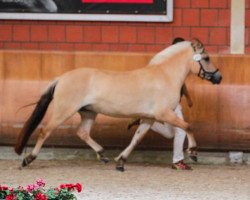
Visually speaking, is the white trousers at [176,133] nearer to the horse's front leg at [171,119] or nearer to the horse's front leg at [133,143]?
the horse's front leg at [133,143]

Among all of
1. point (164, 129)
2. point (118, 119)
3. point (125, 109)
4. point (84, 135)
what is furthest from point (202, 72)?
point (84, 135)

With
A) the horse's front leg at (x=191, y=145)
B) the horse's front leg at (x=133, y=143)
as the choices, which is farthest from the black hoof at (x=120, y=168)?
the horse's front leg at (x=191, y=145)

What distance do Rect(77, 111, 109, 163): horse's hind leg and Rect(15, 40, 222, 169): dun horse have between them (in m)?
0.01

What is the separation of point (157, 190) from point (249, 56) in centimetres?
309

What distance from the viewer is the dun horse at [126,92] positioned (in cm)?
1068

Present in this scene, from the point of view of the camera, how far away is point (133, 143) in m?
10.9

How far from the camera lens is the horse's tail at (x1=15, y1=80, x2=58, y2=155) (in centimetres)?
1077

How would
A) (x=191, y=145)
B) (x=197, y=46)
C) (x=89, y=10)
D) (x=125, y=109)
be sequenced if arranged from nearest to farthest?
(x=191, y=145) → (x=125, y=109) → (x=197, y=46) → (x=89, y=10)

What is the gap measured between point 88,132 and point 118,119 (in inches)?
29.7

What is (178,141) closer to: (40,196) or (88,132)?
(88,132)

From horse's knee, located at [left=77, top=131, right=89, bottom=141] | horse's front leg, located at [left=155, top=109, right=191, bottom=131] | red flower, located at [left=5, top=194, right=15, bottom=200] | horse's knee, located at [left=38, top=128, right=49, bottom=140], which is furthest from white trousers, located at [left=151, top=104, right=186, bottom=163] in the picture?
red flower, located at [left=5, top=194, right=15, bottom=200]

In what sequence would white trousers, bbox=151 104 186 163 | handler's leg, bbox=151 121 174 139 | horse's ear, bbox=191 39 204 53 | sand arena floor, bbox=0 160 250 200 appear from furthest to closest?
1. handler's leg, bbox=151 121 174 139
2. white trousers, bbox=151 104 186 163
3. horse's ear, bbox=191 39 204 53
4. sand arena floor, bbox=0 160 250 200

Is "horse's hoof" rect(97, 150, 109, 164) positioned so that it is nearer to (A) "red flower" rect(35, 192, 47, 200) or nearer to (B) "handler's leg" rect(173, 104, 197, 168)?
(B) "handler's leg" rect(173, 104, 197, 168)

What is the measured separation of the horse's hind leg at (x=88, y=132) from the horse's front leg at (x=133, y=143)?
21 cm
